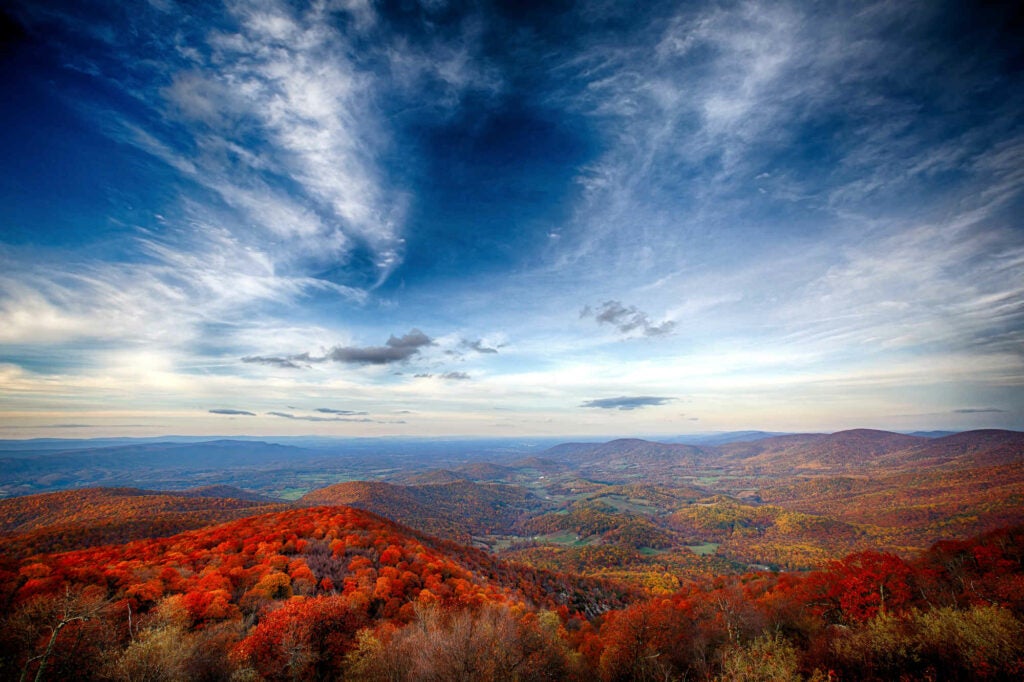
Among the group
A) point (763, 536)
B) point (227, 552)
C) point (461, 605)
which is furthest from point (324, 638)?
point (763, 536)

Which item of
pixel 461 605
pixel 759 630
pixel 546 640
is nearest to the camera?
pixel 546 640

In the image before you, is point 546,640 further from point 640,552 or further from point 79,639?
point 640,552

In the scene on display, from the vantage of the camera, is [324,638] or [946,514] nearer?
[324,638]

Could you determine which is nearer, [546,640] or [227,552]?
[546,640]

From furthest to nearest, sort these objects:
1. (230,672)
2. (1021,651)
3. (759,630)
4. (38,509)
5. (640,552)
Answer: (640,552)
(38,509)
(759,630)
(230,672)
(1021,651)

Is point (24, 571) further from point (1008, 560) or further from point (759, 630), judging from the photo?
point (1008, 560)

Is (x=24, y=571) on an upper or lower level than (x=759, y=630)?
upper

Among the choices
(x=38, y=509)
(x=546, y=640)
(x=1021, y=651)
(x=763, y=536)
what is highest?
(x=1021, y=651)

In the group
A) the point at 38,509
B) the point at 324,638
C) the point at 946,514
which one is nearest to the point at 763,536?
the point at 946,514

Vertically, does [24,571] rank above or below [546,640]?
above
